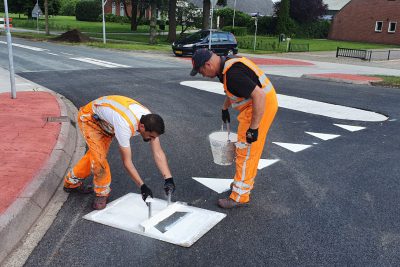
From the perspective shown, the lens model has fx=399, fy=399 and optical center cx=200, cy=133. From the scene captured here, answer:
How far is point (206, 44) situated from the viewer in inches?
911

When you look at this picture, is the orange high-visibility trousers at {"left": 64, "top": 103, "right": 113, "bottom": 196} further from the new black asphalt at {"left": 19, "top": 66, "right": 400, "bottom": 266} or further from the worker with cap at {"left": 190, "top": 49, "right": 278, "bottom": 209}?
the worker with cap at {"left": 190, "top": 49, "right": 278, "bottom": 209}

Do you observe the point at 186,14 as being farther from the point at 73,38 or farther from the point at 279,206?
the point at 279,206

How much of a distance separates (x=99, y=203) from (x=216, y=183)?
1550mm

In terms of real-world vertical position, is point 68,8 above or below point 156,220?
above

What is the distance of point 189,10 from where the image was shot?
38.0 meters

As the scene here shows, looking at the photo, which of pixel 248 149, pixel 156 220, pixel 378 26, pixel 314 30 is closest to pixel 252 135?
pixel 248 149

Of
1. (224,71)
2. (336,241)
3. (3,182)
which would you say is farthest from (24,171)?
(336,241)

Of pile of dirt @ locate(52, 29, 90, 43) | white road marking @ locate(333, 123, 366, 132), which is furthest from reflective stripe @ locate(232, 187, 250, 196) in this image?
pile of dirt @ locate(52, 29, 90, 43)

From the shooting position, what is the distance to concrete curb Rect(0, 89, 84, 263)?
3586 millimetres

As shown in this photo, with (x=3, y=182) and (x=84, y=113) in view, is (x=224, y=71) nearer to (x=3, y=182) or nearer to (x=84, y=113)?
(x=84, y=113)

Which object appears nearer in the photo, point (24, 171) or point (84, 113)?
point (84, 113)

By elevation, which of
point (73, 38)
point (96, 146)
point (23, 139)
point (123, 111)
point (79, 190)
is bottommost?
point (79, 190)

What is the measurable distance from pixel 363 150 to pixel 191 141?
2.91 m

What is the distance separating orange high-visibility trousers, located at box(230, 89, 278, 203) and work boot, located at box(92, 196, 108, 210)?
4.74ft
